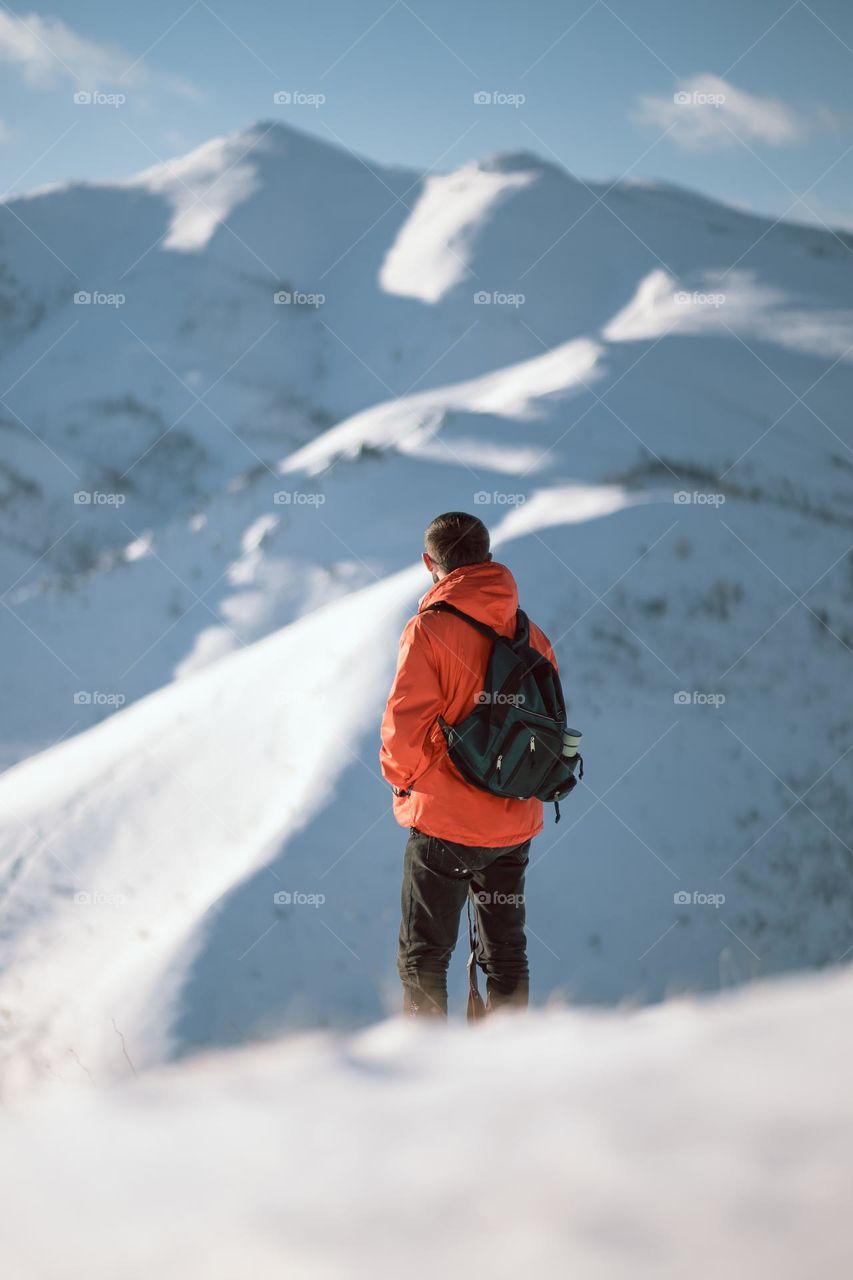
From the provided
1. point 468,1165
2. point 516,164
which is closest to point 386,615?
point 468,1165

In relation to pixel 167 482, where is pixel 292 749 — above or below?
below

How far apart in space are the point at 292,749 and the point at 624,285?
78.2 feet

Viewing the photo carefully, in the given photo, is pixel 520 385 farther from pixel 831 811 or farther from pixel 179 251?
pixel 179 251

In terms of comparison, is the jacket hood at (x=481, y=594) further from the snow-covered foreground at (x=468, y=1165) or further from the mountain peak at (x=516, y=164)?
the mountain peak at (x=516, y=164)

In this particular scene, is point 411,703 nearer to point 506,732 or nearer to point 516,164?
point 506,732

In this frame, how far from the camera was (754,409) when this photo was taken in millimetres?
15742

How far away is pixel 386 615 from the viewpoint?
350 inches

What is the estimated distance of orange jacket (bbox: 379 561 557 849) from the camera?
11.4 feet

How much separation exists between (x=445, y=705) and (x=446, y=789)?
0.35 meters

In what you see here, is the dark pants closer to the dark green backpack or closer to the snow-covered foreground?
the dark green backpack

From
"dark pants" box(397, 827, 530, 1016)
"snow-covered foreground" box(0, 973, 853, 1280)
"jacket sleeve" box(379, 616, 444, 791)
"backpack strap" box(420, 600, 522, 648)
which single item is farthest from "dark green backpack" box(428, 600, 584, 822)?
"snow-covered foreground" box(0, 973, 853, 1280)

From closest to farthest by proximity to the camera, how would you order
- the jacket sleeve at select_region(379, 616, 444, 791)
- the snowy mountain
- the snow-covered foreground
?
the snow-covered foreground < the jacket sleeve at select_region(379, 616, 444, 791) < the snowy mountain

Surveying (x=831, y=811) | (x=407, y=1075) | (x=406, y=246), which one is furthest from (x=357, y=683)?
(x=406, y=246)

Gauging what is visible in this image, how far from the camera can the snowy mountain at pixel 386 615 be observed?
641 cm
